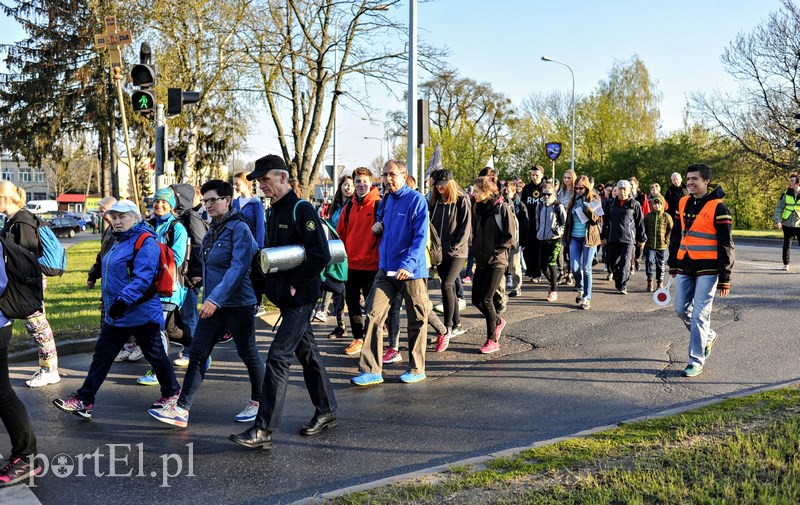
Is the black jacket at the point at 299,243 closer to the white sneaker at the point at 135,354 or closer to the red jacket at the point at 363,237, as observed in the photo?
the red jacket at the point at 363,237

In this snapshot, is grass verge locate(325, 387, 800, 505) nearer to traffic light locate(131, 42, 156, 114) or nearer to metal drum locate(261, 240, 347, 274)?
metal drum locate(261, 240, 347, 274)

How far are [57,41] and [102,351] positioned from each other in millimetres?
31136

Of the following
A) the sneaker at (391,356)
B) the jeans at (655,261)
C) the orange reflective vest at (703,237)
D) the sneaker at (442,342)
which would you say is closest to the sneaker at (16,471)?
the sneaker at (391,356)

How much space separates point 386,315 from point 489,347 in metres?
1.75

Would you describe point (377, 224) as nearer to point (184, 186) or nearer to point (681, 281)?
point (184, 186)

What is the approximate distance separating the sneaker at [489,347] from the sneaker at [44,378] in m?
4.32

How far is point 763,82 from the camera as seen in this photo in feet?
117

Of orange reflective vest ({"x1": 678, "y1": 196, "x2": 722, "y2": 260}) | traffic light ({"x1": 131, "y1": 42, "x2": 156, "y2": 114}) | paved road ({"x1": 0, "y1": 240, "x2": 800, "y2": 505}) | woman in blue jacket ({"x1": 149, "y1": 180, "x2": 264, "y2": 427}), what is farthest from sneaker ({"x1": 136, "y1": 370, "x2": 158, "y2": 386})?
orange reflective vest ({"x1": 678, "y1": 196, "x2": 722, "y2": 260})

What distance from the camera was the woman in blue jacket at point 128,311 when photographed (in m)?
5.59

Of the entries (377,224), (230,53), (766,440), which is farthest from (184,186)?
(230,53)

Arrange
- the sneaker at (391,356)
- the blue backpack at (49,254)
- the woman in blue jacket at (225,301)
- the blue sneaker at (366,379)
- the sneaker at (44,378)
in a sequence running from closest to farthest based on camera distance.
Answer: the woman in blue jacket at (225,301) < the blue backpack at (49,254) < the blue sneaker at (366,379) < the sneaker at (44,378) < the sneaker at (391,356)

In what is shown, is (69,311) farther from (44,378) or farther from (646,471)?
(646,471)

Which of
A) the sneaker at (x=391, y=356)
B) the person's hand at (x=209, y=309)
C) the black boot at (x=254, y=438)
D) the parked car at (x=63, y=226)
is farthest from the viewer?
the parked car at (x=63, y=226)

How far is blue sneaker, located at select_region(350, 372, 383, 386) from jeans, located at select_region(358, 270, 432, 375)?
1.4 inches
